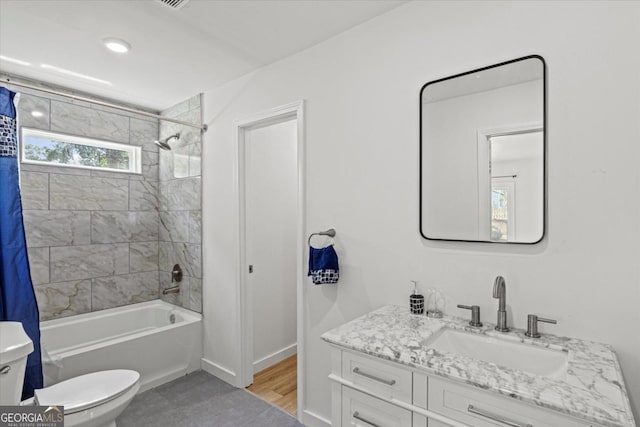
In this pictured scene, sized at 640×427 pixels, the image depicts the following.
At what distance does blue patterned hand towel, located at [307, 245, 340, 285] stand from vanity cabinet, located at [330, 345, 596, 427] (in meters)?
0.62

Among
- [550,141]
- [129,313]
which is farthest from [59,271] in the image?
[550,141]

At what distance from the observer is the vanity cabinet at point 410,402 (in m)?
1.01

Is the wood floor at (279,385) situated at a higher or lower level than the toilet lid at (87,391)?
lower

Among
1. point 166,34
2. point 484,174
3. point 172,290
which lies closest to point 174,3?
point 166,34

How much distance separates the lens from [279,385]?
9.16ft

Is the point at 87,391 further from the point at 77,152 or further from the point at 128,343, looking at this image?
the point at 77,152

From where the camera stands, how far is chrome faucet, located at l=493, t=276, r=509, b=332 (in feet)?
4.56

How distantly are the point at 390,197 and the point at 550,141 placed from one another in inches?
30.3

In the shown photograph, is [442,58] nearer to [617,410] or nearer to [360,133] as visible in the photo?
[360,133]

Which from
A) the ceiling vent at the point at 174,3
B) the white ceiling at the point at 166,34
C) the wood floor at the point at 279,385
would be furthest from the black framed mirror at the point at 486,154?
the wood floor at the point at 279,385

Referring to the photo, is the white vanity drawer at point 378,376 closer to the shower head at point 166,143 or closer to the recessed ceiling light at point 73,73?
the shower head at point 166,143

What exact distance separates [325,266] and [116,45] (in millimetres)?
2003

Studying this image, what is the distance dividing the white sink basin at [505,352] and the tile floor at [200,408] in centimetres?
134

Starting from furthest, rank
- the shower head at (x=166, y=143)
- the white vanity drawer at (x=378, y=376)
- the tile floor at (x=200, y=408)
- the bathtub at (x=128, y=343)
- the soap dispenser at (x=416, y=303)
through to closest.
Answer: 1. the shower head at (x=166, y=143)
2. the bathtub at (x=128, y=343)
3. the tile floor at (x=200, y=408)
4. the soap dispenser at (x=416, y=303)
5. the white vanity drawer at (x=378, y=376)
